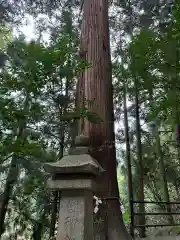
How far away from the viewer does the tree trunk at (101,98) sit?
2.94m

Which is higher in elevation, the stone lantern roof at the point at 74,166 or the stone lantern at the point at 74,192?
the stone lantern roof at the point at 74,166

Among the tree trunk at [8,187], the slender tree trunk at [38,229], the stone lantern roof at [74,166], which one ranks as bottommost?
the slender tree trunk at [38,229]

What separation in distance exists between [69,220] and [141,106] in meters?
5.55

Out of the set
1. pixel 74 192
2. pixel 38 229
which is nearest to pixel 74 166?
pixel 74 192

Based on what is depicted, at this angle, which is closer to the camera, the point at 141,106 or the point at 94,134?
the point at 94,134

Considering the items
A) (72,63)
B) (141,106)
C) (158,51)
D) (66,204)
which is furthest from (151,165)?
(66,204)

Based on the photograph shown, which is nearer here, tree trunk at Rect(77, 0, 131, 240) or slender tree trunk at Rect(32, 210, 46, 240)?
tree trunk at Rect(77, 0, 131, 240)

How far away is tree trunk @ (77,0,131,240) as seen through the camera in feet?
9.64

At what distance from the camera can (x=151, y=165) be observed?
6.89 meters

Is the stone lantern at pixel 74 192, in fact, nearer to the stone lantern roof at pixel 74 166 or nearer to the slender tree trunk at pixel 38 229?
the stone lantern roof at pixel 74 166

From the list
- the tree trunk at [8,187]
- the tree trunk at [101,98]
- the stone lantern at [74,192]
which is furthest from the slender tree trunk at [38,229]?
the stone lantern at [74,192]

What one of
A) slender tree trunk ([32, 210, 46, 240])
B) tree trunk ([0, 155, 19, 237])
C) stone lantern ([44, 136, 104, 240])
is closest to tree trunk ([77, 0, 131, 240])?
stone lantern ([44, 136, 104, 240])

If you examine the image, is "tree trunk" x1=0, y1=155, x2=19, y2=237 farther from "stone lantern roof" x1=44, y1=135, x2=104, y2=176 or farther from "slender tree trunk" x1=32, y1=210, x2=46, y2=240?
"stone lantern roof" x1=44, y1=135, x2=104, y2=176

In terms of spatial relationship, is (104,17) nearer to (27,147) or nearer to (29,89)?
(29,89)
